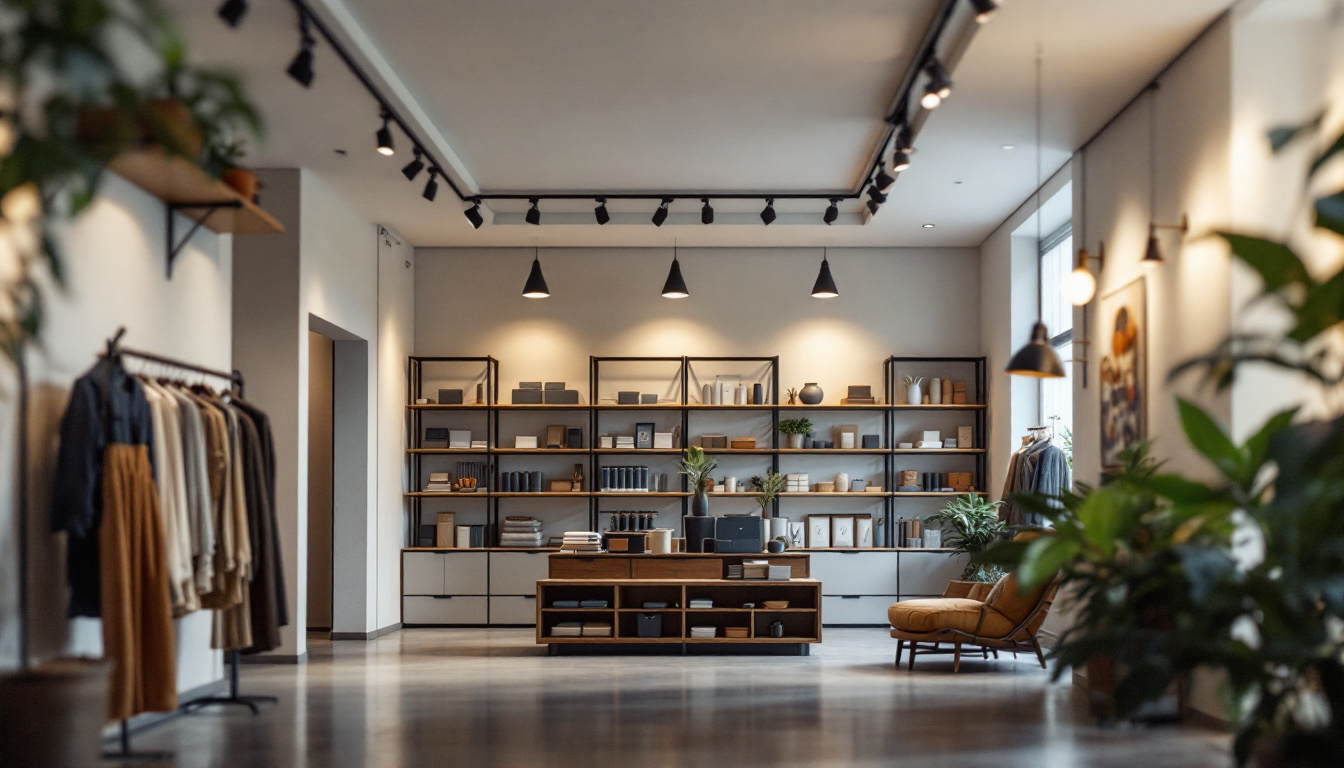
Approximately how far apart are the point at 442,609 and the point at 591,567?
9.21 feet

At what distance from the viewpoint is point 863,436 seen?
1204 cm

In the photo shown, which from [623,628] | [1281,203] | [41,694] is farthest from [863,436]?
[41,694]

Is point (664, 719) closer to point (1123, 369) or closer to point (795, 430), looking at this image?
point (1123, 369)

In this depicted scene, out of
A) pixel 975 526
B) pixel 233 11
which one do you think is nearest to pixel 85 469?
pixel 233 11

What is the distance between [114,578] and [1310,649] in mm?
4374

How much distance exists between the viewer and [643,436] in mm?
12016

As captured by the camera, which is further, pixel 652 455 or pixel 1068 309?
pixel 652 455

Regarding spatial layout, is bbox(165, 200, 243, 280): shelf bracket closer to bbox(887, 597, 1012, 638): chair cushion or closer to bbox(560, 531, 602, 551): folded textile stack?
bbox(560, 531, 602, 551): folded textile stack

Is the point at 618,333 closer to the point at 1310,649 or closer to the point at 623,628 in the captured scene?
the point at 623,628

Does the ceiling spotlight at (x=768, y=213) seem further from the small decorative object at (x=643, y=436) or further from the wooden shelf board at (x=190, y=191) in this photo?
the wooden shelf board at (x=190, y=191)

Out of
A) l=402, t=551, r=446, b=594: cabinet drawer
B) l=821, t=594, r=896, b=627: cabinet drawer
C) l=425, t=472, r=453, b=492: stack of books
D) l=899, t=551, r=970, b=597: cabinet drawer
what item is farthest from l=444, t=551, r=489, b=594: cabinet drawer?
l=899, t=551, r=970, b=597: cabinet drawer

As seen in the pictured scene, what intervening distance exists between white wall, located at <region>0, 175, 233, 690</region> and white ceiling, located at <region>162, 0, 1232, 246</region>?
0.77 metres

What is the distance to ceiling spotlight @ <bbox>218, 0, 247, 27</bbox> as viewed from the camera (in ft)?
17.5

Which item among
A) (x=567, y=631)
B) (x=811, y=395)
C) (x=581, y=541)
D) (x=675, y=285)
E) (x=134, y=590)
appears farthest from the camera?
(x=811, y=395)
